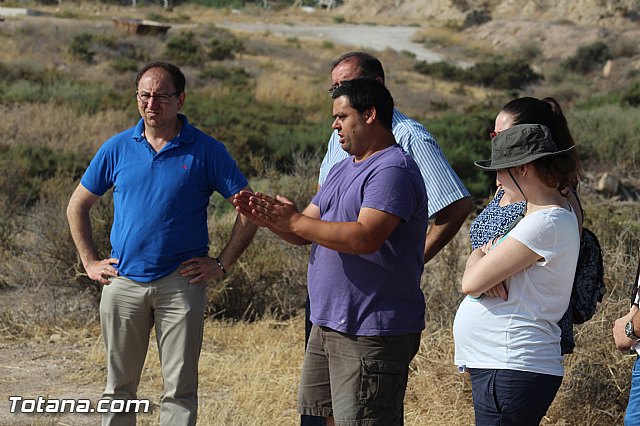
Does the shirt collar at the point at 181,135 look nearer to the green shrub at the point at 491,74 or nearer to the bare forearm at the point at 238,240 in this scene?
the bare forearm at the point at 238,240

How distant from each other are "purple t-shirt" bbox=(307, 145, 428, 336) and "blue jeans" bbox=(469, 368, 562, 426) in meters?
0.40

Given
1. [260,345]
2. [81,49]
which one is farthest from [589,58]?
[260,345]

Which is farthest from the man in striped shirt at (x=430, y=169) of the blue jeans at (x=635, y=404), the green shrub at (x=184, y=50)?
the green shrub at (x=184, y=50)

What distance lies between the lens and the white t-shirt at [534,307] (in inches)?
123

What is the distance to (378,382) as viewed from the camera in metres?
3.41

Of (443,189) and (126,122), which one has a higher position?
(443,189)

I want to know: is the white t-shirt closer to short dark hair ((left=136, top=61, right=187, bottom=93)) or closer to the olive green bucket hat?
the olive green bucket hat

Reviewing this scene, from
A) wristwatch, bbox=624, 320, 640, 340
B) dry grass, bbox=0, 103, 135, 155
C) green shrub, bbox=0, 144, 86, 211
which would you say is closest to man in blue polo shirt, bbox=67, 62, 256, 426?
wristwatch, bbox=624, 320, 640, 340

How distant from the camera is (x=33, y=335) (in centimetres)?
677

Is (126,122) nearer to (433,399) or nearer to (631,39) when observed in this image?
(433,399)

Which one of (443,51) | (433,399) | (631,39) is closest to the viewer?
(433,399)

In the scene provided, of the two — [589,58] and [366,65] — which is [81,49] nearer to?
[589,58]

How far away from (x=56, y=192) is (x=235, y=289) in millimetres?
4042

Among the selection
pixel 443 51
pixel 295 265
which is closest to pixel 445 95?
pixel 443 51
